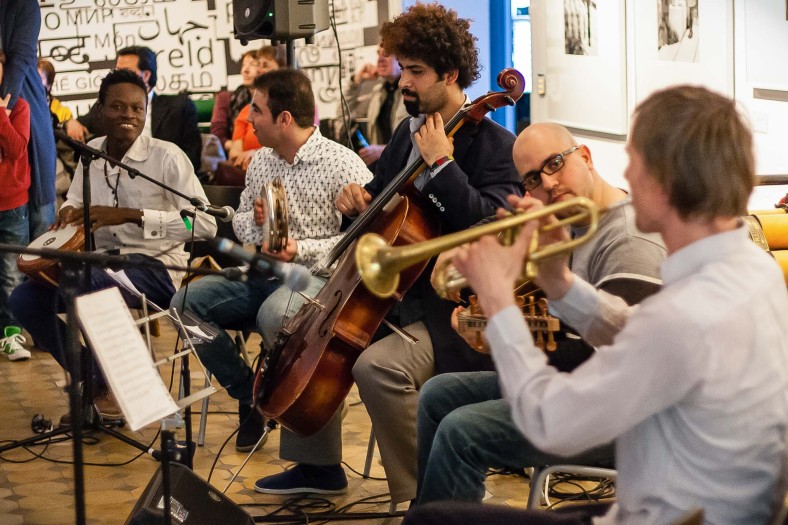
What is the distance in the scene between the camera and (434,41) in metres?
3.30

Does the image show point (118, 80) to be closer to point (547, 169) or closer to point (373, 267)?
point (547, 169)

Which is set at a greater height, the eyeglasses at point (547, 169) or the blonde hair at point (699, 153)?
the blonde hair at point (699, 153)

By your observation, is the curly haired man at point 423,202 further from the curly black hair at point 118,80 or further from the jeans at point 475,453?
the curly black hair at point 118,80

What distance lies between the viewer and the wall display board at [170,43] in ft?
24.4

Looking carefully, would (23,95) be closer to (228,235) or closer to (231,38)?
(228,235)

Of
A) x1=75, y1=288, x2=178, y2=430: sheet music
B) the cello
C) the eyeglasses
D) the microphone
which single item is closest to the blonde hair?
the microphone

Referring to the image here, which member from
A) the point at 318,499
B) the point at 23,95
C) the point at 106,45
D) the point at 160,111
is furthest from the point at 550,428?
the point at 106,45

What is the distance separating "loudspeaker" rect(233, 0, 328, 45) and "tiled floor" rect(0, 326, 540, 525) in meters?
1.72

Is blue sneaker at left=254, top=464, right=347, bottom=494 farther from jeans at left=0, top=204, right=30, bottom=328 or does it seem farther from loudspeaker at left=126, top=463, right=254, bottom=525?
jeans at left=0, top=204, right=30, bottom=328

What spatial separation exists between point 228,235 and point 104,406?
4.39ft

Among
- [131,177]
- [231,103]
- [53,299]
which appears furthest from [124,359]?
[231,103]

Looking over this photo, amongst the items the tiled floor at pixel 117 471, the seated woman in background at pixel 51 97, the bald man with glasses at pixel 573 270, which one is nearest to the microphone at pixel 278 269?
the bald man with glasses at pixel 573 270

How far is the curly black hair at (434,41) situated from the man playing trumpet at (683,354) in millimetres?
1851

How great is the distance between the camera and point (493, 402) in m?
2.41
